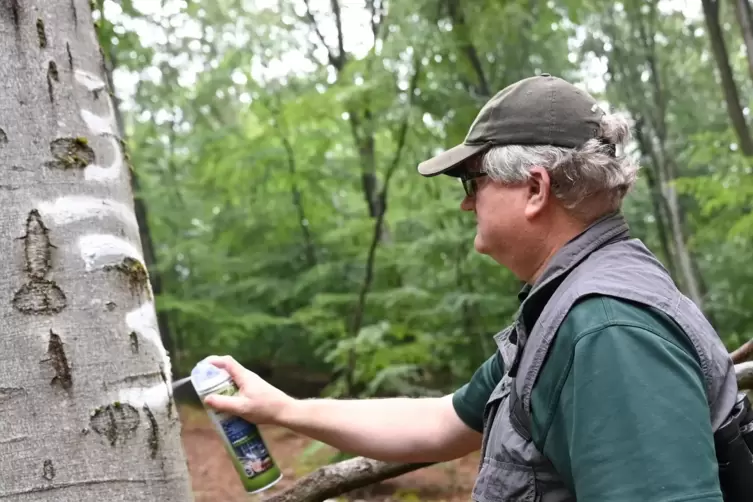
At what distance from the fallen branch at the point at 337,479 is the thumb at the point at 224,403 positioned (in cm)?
40

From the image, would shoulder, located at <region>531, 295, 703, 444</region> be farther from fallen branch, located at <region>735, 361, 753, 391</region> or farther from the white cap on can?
fallen branch, located at <region>735, 361, 753, 391</region>

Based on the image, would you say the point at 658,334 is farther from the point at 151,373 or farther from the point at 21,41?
the point at 21,41

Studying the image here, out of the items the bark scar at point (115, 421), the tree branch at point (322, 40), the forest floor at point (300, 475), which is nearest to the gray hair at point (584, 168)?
the bark scar at point (115, 421)

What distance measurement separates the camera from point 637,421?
1050 mm

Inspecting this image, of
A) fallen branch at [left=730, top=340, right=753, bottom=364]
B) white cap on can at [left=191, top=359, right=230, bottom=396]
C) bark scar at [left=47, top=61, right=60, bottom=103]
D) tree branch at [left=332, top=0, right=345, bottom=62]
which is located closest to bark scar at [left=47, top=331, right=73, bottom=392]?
bark scar at [left=47, top=61, right=60, bottom=103]

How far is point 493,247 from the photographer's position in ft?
5.31

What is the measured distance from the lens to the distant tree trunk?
6.58m

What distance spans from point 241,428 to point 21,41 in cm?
108

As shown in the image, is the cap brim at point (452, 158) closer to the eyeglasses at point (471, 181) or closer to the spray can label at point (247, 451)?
the eyeglasses at point (471, 181)

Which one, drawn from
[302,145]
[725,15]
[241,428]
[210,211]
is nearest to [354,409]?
[241,428]

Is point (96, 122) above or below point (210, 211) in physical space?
below

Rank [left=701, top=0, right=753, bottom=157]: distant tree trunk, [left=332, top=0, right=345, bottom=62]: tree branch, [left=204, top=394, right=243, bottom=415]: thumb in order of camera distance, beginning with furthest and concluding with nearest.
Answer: [left=332, top=0, right=345, bottom=62]: tree branch, [left=701, top=0, right=753, bottom=157]: distant tree trunk, [left=204, top=394, right=243, bottom=415]: thumb

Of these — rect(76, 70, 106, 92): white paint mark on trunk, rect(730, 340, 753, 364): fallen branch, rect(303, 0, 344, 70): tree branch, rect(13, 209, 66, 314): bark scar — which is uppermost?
rect(303, 0, 344, 70): tree branch

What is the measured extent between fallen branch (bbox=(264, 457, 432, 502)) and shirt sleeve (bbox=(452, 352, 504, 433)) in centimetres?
28
